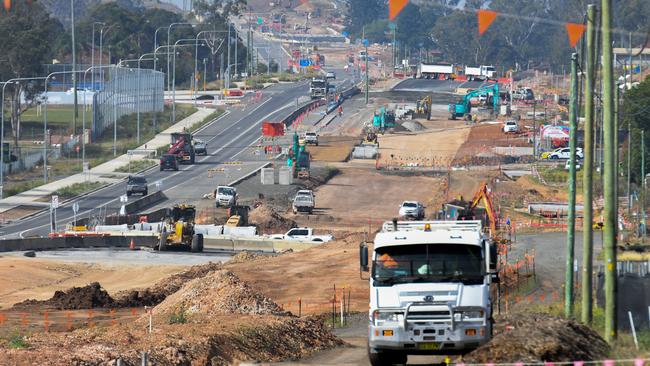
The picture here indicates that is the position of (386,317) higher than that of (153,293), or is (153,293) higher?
(386,317)

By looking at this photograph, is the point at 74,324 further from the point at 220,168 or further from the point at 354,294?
the point at 220,168

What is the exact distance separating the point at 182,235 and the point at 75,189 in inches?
1283

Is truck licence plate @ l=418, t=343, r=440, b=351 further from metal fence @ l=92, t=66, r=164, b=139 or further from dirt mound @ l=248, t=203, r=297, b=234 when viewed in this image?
metal fence @ l=92, t=66, r=164, b=139

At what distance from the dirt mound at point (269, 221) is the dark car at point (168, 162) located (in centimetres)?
2835

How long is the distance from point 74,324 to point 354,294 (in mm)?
9915

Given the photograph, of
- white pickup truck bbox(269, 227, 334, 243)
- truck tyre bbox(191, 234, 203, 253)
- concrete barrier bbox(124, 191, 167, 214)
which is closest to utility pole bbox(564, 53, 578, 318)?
truck tyre bbox(191, 234, 203, 253)

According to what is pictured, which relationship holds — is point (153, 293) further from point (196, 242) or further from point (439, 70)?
point (439, 70)

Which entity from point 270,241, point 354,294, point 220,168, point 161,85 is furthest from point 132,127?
point 354,294

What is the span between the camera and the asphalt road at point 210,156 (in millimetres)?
79812

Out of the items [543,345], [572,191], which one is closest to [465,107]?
[572,191]

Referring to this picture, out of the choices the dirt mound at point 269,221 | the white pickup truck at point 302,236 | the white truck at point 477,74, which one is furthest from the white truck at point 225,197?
the white truck at point 477,74

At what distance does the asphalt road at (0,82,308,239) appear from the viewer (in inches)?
3142

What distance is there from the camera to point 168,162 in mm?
104688

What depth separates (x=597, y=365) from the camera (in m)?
19.8
